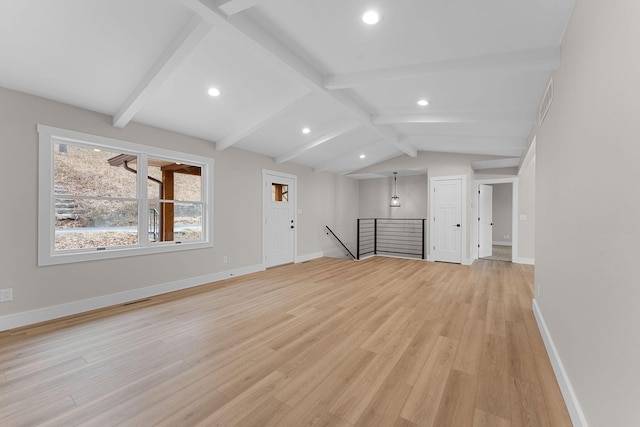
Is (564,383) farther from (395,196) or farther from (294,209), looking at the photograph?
(395,196)

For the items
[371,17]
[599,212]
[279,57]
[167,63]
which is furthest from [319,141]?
[599,212]

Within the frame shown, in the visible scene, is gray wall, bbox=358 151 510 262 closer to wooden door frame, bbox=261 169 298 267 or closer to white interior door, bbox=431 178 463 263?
white interior door, bbox=431 178 463 263

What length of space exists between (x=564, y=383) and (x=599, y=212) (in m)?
1.21

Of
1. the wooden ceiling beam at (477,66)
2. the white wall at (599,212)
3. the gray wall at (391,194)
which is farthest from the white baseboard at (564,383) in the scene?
the gray wall at (391,194)

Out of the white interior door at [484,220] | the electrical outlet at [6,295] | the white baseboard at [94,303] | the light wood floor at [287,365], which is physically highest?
the white interior door at [484,220]

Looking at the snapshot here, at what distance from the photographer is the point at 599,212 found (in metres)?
1.31

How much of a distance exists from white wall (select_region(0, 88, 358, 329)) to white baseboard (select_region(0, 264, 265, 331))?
0.02 meters

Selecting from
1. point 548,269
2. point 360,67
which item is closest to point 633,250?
point 548,269

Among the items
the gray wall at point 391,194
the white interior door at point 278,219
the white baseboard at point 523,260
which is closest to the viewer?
the white interior door at point 278,219

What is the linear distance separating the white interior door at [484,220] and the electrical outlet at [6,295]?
8.51m

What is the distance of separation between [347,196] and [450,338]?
21.1ft

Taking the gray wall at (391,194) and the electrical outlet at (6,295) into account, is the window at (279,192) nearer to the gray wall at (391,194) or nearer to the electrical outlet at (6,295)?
the gray wall at (391,194)

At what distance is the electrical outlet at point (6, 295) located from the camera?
2.79 metres

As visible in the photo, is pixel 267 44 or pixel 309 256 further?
pixel 309 256
